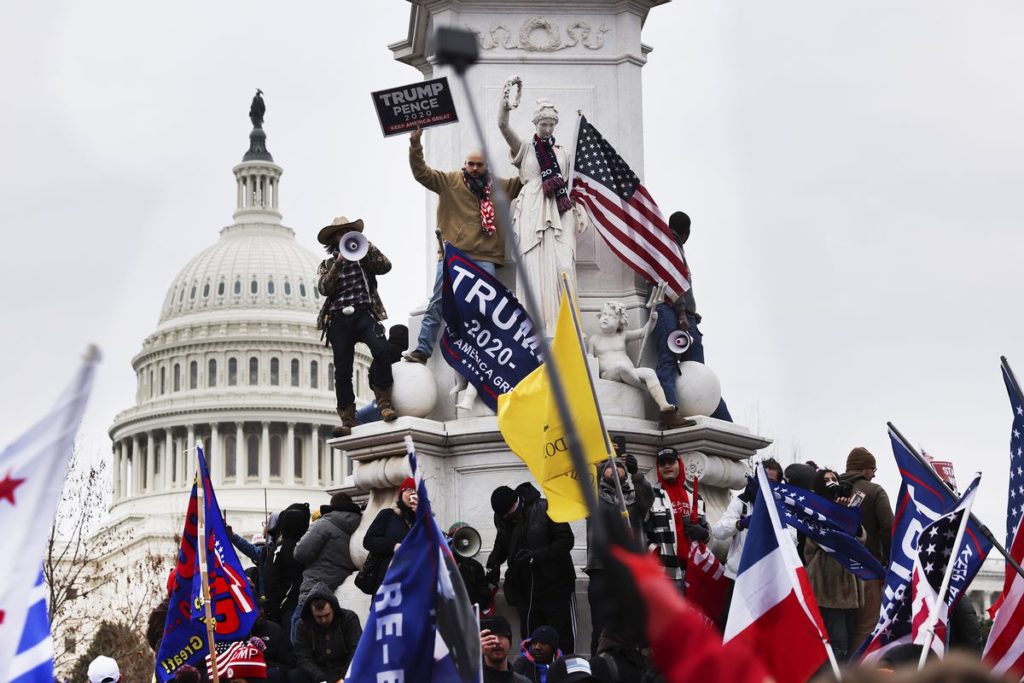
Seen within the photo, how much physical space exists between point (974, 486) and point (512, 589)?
586 centimetres

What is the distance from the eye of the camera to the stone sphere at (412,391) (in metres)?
18.7

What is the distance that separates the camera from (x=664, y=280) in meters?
19.1

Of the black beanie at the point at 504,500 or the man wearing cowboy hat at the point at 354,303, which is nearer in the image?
the black beanie at the point at 504,500

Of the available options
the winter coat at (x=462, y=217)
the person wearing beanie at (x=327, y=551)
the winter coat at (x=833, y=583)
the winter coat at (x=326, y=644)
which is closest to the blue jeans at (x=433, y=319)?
the winter coat at (x=462, y=217)

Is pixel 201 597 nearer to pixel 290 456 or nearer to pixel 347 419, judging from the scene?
pixel 347 419

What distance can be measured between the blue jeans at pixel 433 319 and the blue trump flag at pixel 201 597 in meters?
5.95

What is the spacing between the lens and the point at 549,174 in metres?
18.9

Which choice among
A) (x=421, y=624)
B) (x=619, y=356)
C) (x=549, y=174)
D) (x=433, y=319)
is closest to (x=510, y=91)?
(x=549, y=174)

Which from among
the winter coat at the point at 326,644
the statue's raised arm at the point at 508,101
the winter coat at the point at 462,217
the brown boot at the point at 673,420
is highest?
the statue's raised arm at the point at 508,101

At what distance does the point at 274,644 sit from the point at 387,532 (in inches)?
47.5

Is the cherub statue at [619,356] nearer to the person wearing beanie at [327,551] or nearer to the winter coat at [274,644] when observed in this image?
the person wearing beanie at [327,551]

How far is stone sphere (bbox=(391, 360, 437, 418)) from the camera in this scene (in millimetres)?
18688

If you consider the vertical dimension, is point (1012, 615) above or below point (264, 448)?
below

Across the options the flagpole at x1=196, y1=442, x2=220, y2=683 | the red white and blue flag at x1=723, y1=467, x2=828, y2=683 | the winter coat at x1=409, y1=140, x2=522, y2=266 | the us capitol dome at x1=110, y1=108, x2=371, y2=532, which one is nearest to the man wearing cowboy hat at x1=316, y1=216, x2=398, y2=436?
the winter coat at x1=409, y1=140, x2=522, y2=266
